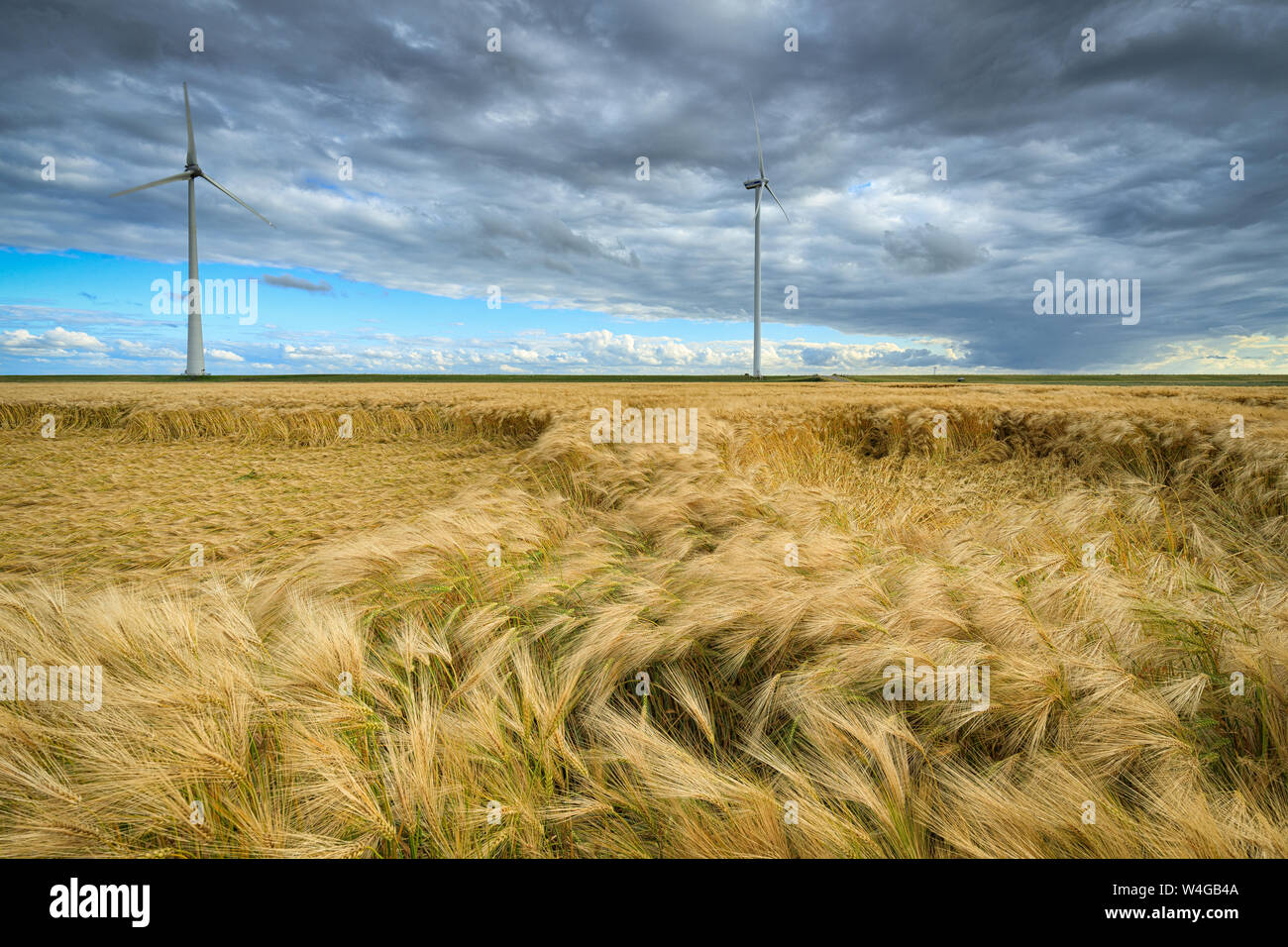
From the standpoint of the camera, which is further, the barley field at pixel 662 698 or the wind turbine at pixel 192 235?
the wind turbine at pixel 192 235

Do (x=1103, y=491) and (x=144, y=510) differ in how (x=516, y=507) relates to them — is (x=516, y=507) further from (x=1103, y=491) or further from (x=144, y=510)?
(x=1103, y=491)

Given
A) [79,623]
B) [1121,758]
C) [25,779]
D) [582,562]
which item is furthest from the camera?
[582,562]

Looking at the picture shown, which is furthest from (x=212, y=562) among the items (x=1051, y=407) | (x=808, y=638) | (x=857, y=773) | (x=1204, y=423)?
(x=1051, y=407)

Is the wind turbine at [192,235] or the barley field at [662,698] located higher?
the wind turbine at [192,235]

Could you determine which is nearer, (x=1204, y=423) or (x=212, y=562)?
(x=212, y=562)

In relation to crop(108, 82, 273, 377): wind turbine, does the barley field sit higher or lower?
lower

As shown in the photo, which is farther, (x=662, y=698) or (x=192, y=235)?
(x=192, y=235)

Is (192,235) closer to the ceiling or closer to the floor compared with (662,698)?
closer to the ceiling

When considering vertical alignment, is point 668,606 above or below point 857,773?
above

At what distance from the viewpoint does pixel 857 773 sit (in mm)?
1668

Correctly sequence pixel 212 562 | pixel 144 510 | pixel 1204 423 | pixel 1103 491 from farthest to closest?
pixel 1204 423
pixel 144 510
pixel 1103 491
pixel 212 562

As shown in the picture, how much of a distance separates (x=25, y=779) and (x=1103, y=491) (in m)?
8.63

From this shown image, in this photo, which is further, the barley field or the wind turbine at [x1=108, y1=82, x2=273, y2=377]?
the wind turbine at [x1=108, y1=82, x2=273, y2=377]
